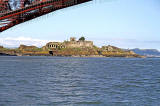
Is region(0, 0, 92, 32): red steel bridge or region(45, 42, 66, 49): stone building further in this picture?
region(45, 42, 66, 49): stone building

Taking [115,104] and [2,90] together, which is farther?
[2,90]

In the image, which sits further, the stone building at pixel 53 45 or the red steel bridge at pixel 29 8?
the stone building at pixel 53 45

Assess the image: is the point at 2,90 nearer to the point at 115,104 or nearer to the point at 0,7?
the point at 115,104

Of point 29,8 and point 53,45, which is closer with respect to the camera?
point 29,8

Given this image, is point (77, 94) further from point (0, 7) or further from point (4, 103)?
point (0, 7)

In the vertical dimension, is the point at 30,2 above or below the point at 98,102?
above

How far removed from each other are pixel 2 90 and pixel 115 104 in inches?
258

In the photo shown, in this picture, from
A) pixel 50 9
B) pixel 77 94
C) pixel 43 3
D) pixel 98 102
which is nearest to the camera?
pixel 98 102

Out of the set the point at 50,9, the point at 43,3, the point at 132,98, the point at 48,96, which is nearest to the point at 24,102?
the point at 48,96

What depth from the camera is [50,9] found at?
2723cm

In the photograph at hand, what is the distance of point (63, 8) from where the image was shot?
2752 centimetres

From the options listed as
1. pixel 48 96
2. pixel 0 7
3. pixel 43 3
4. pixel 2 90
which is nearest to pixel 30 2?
pixel 43 3

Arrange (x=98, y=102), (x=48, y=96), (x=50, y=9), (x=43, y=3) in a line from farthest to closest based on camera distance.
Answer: (x=50, y=9) → (x=43, y=3) → (x=48, y=96) → (x=98, y=102)

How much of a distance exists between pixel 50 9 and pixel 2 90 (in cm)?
1408
